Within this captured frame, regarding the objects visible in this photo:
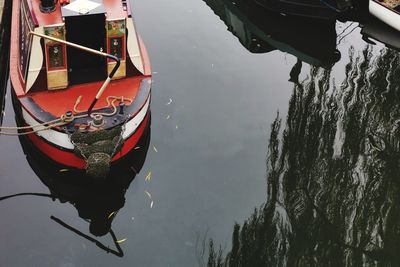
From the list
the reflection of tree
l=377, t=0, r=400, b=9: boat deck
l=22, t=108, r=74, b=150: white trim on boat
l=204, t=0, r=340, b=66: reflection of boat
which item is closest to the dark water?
the reflection of tree

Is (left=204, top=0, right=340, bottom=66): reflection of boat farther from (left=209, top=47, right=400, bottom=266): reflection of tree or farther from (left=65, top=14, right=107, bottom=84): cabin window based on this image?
(left=65, top=14, right=107, bottom=84): cabin window

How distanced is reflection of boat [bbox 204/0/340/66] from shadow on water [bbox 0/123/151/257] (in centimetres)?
605

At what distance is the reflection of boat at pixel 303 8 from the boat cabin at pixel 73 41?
6445mm

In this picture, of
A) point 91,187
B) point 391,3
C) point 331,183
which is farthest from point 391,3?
point 91,187

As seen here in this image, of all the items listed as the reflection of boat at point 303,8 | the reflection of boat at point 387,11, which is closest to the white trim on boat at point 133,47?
the reflection of boat at point 303,8

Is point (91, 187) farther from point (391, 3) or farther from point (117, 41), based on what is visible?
point (391, 3)

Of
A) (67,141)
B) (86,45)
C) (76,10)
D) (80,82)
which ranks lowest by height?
(67,141)

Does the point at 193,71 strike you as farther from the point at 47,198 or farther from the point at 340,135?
the point at 47,198

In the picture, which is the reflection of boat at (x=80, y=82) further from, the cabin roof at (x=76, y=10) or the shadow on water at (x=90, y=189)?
the shadow on water at (x=90, y=189)

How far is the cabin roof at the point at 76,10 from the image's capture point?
8824mm

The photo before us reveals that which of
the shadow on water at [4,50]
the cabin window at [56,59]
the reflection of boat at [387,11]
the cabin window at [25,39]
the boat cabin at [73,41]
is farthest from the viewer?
the reflection of boat at [387,11]

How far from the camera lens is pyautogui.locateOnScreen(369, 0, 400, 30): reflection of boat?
14.0 metres

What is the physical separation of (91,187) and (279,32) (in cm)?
822

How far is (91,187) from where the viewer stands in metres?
8.82
